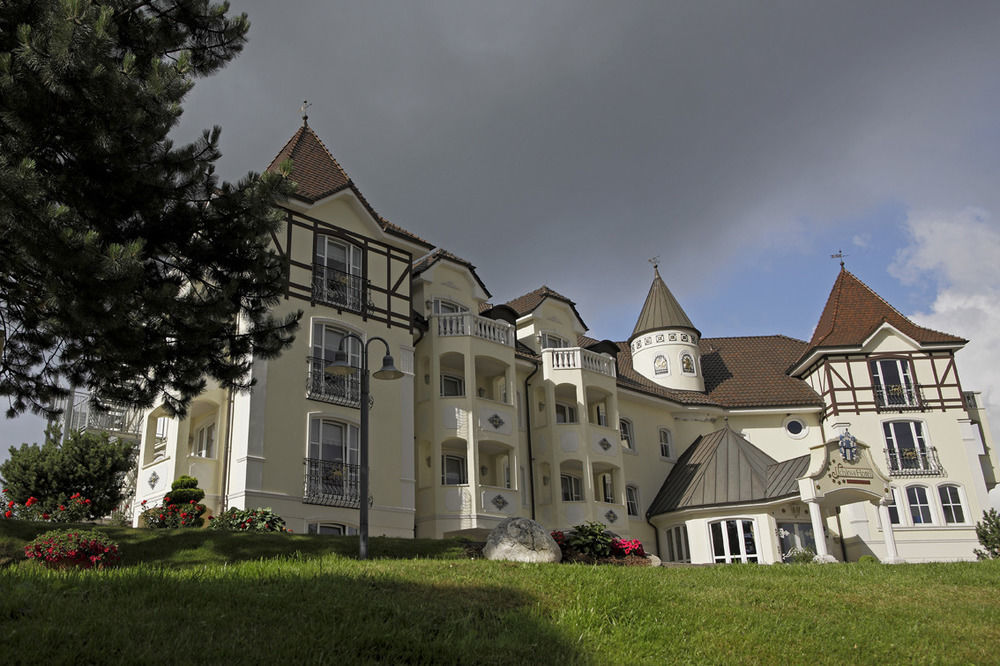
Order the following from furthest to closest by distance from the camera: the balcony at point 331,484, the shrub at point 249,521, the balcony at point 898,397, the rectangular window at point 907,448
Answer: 1. the balcony at point 898,397
2. the rectangular window at point 907,448
3. the balcony at point 331,484
4. the shrub at point 249,521

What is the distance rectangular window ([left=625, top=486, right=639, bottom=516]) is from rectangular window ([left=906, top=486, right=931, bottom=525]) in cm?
1120

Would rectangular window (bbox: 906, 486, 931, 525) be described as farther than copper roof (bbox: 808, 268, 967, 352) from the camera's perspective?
No

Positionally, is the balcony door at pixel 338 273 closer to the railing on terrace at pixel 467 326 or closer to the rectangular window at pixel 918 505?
the railing on terrace at pixel 467 326

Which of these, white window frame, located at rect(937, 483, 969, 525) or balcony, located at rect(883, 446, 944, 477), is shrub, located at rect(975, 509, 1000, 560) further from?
balcony, located at rect(883, 446, 944, 477)

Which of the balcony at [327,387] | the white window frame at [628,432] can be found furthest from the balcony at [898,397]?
→ the balcony at [327,387]

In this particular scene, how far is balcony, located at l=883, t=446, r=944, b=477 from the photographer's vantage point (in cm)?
3625

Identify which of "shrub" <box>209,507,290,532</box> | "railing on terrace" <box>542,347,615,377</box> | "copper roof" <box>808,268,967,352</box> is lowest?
"shrub" <box>209,507,290,532</box>

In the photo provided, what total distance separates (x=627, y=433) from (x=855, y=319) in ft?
40.9

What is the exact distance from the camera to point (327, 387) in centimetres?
2556

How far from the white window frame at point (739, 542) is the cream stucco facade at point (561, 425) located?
0.08 meters

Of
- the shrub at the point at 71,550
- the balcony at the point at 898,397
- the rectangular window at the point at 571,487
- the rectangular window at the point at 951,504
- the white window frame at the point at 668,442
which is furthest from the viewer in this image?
the white window frame at the point at 668,442

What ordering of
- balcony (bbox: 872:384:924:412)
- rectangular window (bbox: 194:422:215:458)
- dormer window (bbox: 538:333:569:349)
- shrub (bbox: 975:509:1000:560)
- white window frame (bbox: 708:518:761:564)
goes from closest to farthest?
rectangular window (bbox: 194:422:215:458), white window frame (bbox: 708:518:761:564), shrub (bbox: 975:509:1000:560), dormer window (bbox: 538:333:569:349), balcony (bbox: 872:384:924:412)

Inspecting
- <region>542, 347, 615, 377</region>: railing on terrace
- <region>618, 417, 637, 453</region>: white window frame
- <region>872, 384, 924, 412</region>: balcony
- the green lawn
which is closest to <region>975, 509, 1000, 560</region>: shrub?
<region>872, 384, 924, 412</region>: balcony

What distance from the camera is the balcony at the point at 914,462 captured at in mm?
36250
